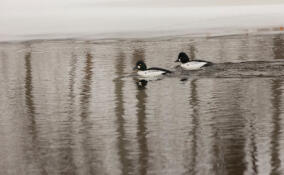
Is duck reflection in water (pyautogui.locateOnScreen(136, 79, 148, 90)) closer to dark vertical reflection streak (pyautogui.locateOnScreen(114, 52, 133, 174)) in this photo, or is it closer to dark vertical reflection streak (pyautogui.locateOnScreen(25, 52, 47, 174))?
dark vertical reflection streak (pyautogui.locateOnScreen(114, 52, 133, 174))

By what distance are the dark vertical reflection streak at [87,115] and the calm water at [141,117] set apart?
0.07 ft

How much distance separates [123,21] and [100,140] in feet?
124

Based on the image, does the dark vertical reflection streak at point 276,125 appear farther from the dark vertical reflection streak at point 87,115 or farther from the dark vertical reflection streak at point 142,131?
the dark vertical reflection streak at point 87,115

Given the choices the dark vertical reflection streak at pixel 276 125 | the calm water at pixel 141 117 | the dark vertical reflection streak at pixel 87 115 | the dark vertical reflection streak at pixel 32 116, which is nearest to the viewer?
the dark vertical reflection streak at pixel 276 125

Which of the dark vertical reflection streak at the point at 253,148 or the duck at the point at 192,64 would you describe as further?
the duck at the point at 192,64

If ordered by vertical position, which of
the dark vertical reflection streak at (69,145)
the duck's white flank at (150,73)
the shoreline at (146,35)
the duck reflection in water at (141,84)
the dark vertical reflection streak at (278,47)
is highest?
the shoreline at (146,35)

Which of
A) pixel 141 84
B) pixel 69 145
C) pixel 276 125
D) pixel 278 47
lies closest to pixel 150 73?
pixel 141 84

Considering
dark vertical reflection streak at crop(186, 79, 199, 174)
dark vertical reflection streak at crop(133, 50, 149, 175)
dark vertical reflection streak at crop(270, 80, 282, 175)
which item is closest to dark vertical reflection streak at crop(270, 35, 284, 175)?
dark vertical reflection streak at crop(270, 80, 282, 175)

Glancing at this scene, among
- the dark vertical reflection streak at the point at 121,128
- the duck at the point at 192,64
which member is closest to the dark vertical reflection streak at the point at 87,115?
the dark vertical reflection streak at the point at 121,128

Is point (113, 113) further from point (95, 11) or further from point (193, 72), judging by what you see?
point (95, 11)

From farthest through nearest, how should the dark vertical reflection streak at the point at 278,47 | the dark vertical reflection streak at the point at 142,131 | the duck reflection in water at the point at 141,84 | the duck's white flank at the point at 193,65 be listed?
1. the dark vertical reflection streak at the point at 278,47
2. the duck's white flank at the point at 193,65
3. the duck reflection in water at the point at 141,84
4. the dark vertical reflection streak at the point at 142,131

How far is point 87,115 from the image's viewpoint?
59.3 feet

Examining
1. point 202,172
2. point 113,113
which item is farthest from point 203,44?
point 202,172

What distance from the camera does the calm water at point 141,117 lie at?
13.2 metres
